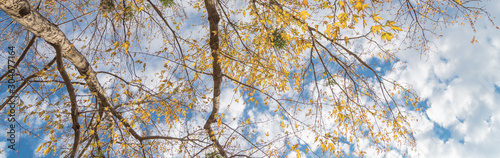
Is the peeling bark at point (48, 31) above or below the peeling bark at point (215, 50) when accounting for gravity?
below

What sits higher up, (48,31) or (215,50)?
(215,50)

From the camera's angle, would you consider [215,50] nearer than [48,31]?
No

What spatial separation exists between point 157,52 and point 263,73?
2025 millimetres

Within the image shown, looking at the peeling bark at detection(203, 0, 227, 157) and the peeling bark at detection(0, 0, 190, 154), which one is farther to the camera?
the peeling bark at detection(203, 0, 227, 157)

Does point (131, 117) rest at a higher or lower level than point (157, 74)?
lower

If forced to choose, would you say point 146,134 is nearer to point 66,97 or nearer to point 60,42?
point 66,97

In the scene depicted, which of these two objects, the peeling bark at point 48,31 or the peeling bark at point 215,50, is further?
the peeling bark at point 215,50

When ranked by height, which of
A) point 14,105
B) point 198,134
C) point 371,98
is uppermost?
point 371,98

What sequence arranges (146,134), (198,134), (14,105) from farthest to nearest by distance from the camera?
(146,134) → (198,134) → (14,105)

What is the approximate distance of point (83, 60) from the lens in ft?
12.6

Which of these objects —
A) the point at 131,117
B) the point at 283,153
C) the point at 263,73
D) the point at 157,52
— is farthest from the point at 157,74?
the point at 283,153

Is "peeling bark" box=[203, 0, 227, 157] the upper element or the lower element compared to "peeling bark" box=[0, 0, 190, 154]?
upper

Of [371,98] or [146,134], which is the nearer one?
[371,98]

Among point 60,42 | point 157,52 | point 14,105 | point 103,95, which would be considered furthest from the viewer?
point 103,95
